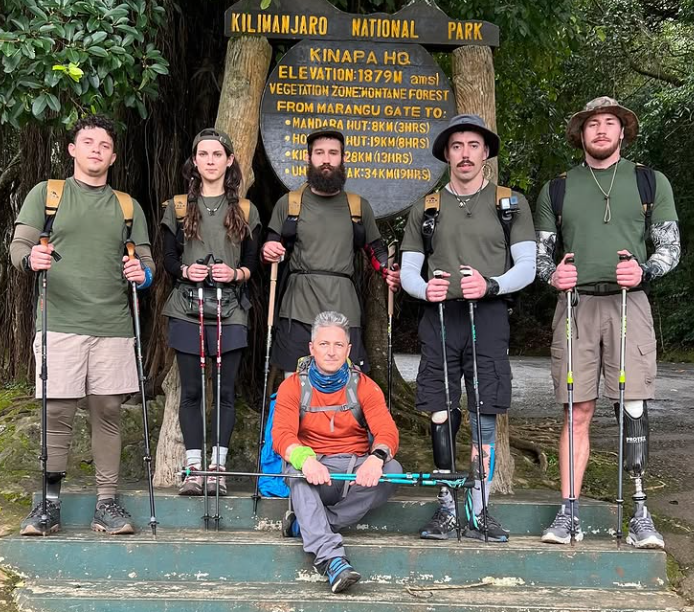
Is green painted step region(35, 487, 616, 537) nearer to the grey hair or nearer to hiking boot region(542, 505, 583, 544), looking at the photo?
hiking boot region(542, 505, 583, 544)

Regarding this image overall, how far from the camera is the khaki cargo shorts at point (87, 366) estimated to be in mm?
4234

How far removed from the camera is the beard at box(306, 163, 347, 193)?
15.5 ft

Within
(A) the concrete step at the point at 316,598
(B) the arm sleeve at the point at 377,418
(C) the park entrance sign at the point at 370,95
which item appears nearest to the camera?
(A) the concrete step at the point at 316,598

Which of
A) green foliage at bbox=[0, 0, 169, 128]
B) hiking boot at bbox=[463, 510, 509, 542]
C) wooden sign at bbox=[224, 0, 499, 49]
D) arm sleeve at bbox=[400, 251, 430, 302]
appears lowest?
hiking boot at bbox=[463, 510, 509, 542]

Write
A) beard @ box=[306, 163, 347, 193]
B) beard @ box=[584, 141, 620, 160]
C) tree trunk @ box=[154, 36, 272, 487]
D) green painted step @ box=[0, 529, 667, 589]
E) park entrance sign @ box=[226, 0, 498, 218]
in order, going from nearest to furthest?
1. green painted step @ box=[0, 529, 667, 589]
2. beard @ box=[584, 141, 620, 160]
3. beard @ box=[306, 163, 347, 193]
4. tree trunk @ box=[154, 36, 272, 487]
5. park entrance sign @ box=[226, 0, 498, 218]

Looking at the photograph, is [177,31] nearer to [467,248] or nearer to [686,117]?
[467,248]

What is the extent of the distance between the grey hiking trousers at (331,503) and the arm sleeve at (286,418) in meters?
0.14

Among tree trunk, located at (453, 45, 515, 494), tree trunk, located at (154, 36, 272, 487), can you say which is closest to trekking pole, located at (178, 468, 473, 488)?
tree trunk, located at (453, 45, 515, 494)

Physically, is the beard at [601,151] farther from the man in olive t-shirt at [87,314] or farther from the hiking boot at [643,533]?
the man in olive t-shirt at [87,314]

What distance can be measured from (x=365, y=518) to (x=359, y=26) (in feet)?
10.3

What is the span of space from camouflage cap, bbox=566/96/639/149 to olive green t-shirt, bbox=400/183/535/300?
57 centimetres

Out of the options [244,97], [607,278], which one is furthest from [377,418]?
[244,97]

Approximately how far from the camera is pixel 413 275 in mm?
4418

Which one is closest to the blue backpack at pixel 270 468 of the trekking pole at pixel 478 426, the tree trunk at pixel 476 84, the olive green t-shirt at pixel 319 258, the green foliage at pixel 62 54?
Answer: the olive green t-shirt at pixel 319 258
